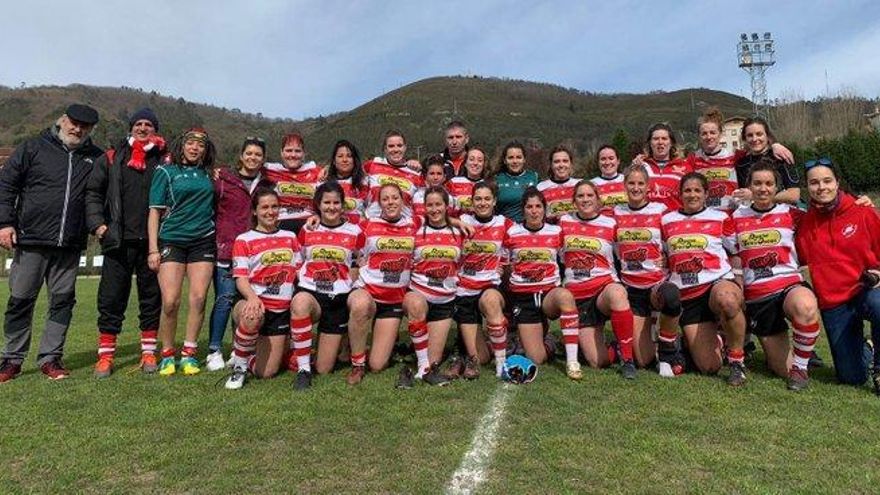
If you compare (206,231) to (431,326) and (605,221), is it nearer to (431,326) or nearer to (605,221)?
(431,326)

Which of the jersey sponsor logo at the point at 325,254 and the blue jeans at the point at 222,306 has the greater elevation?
the jersey sponsor logo at the point at 325,254

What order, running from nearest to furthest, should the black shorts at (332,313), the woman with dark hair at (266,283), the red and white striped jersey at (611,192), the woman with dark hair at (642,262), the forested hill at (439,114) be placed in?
the woman with dark hair at (266,283), the woman with dark hair at (642,262), the black shorts at (332,313), the red and white striped jersey at (611,192), the forested hill at (439,114)

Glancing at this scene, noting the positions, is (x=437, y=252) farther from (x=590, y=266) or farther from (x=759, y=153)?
(x=759, y=153)

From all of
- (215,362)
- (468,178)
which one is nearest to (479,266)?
(468,178)

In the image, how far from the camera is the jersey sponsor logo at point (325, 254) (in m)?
5.21

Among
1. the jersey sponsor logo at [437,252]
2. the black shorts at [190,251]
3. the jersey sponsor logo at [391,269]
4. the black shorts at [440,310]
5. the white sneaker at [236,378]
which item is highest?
the black shorts at [190,251]

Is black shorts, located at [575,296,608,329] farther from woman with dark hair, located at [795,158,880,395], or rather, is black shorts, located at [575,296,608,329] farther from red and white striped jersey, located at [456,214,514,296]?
woman with dark hair, located at [795,158,880,395]

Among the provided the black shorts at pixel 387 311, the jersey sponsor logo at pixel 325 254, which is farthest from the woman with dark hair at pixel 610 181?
the jersey sponsor logo at pixel 325 254

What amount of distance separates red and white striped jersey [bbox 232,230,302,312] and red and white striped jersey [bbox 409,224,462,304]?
1.11m

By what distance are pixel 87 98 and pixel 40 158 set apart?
180539 millimetres

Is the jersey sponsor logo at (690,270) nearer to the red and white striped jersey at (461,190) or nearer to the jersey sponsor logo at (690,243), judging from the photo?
the jersey sponsor logo at (690,243)

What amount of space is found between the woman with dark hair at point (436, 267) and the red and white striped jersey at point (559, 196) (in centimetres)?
121

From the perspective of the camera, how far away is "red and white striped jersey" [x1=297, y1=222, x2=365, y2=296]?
5.21 metres

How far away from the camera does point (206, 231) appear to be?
5492mm
